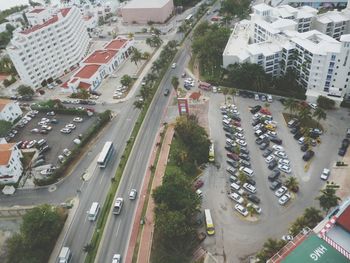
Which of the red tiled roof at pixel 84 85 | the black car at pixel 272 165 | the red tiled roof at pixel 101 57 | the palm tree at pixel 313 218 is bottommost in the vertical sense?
the black car at pixel 272 165

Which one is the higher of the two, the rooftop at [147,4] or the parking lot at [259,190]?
the rooftop at [147,4]

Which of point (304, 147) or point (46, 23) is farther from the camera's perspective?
point (46, 23)

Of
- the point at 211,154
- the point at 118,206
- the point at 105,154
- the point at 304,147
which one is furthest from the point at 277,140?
the point at 105,154

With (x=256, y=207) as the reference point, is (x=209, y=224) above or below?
above

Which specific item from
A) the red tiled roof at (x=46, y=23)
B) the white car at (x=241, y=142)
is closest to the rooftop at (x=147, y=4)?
the red tiled roof at (x=46, y=23)

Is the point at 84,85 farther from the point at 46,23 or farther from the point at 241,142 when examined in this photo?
the point at 241,142

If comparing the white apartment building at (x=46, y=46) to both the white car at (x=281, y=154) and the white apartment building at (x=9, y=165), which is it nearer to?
the white apartment building at (x=9, y=165)
